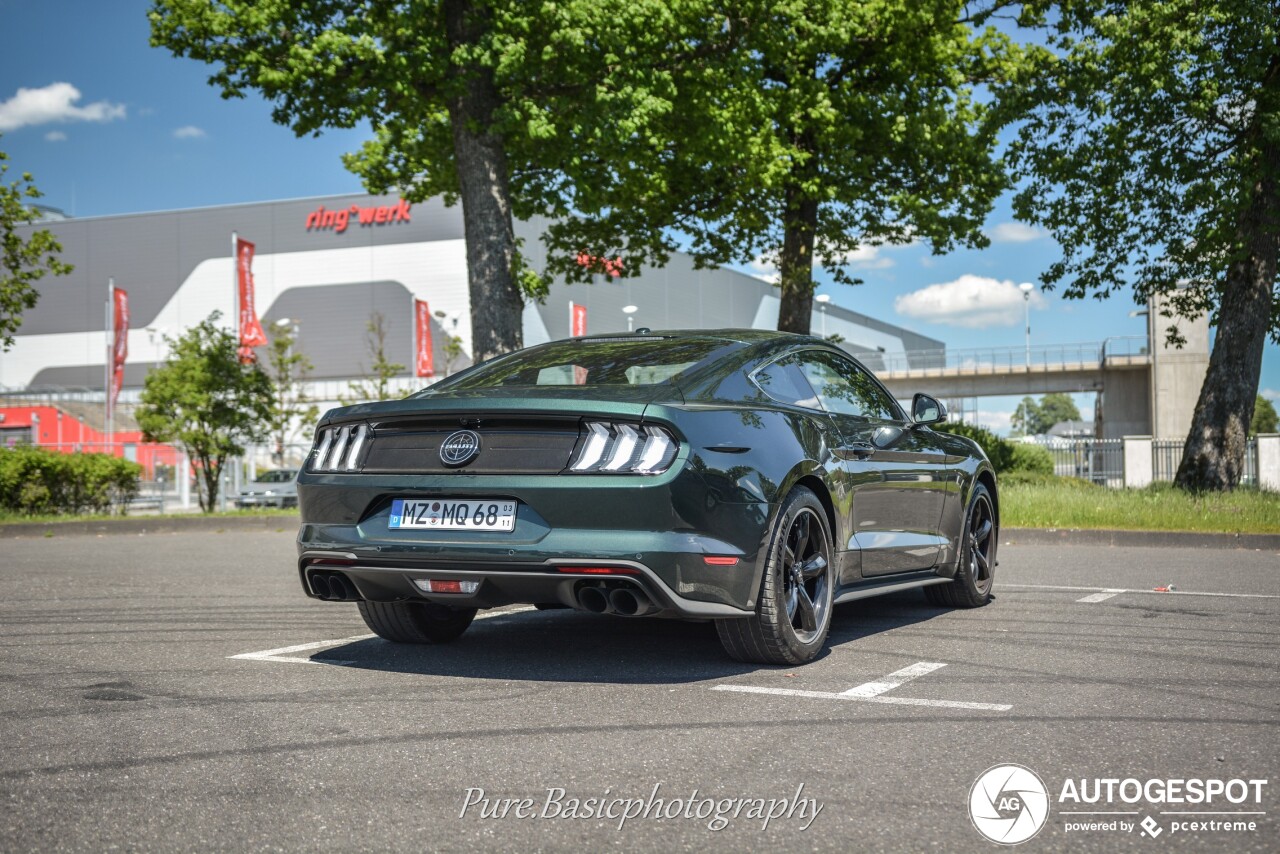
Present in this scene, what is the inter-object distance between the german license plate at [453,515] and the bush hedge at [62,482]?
17.9 m

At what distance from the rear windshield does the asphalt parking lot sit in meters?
1.16

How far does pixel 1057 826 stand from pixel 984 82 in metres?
25.0

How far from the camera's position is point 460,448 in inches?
200

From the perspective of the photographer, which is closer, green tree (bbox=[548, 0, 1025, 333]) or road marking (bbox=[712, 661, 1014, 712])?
road marking (bbox=[712, 661, 1014, 712])

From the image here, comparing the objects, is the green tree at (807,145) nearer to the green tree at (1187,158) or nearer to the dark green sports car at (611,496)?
the green tree at (1187,158)

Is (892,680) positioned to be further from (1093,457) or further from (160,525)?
(1093,457)

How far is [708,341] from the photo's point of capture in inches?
235

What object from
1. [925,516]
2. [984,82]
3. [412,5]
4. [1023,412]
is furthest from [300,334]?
[1023,412]

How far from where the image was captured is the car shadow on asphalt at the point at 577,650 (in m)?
5.24

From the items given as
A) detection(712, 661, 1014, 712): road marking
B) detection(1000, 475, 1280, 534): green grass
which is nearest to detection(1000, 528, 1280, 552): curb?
detection(1000, 475, 1280, 534): green grass

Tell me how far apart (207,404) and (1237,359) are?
16583 mm

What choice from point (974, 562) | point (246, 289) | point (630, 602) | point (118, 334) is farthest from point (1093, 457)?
point (118, 334)

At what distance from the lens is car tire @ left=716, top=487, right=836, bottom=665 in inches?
203

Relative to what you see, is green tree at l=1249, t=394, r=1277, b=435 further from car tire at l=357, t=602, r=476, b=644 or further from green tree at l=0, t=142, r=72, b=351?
car tire at l=357, t=602, r=476, b=644
